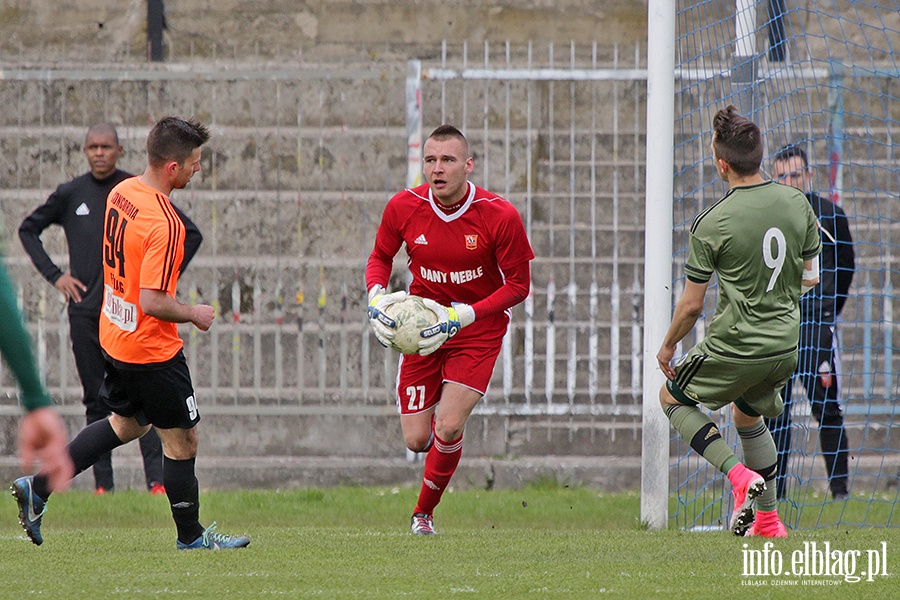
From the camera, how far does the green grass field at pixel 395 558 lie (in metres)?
4.69

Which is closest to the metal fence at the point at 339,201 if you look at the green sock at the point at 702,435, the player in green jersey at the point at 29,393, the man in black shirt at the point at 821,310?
the man in black shirt at the point at 821,310

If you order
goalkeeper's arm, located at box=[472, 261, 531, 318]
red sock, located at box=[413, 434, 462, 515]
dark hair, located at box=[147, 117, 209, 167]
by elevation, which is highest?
dark hair, located at box=[147, 117, 209, 167]

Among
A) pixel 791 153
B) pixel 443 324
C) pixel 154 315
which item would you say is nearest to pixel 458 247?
pixel 443 324

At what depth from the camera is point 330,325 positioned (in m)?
9.98

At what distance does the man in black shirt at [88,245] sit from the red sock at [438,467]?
248 cm

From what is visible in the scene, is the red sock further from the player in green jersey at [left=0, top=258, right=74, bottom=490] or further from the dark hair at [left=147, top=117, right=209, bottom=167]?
the player in green jersey at [left=0, top=258, right=74, bottom=490]

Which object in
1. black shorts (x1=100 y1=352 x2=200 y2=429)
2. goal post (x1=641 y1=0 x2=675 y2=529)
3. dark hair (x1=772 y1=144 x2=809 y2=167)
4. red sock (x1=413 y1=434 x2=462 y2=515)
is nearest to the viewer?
black shorts (x1=100 y1=352 x2=200 y2=429)

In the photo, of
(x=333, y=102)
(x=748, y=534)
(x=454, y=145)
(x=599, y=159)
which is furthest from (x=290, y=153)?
(x=748, y=534)

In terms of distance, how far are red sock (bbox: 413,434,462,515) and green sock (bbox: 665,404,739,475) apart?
1.14 metres

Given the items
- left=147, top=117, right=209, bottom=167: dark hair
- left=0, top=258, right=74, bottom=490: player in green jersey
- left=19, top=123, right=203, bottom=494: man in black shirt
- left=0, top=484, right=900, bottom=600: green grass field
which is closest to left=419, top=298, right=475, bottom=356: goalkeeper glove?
left=0, top=484, right=900, bottom=600: green grass field

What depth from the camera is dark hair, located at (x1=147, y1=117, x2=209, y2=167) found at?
5562 mm

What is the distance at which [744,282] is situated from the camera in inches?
228

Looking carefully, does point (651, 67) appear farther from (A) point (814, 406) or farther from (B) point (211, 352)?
(B) point (211, 352)

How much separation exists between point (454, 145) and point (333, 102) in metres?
4.20
